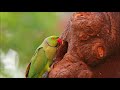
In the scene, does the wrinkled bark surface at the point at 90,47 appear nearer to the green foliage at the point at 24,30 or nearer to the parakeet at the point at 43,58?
the parakeet at the point at 43,58

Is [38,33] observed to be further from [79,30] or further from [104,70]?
[104,70]

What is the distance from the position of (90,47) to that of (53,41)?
0.77ft

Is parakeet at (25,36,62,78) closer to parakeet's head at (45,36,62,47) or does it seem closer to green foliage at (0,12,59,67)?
parakeet's head at (45,36,62,47)

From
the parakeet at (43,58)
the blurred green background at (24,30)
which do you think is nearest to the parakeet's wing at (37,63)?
the parakeet at (43,58)

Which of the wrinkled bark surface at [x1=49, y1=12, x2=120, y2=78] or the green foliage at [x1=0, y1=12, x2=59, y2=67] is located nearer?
the wrinkled bark surface at [x1=49, y1=12, x2=120, y2=78]

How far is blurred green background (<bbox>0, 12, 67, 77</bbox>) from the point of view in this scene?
6.22 ft

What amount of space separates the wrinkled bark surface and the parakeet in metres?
0.06

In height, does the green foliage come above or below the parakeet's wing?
above

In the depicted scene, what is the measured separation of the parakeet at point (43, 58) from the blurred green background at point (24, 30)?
13 cm

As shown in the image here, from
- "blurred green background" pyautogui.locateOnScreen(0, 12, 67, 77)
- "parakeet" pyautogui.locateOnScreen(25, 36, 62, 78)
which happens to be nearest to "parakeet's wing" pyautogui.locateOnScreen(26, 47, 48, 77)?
"parakeet" pyautogui.locateOnScreen(25, 36, 62, 78)

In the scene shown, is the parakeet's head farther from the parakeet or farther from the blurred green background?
the blurred green background
